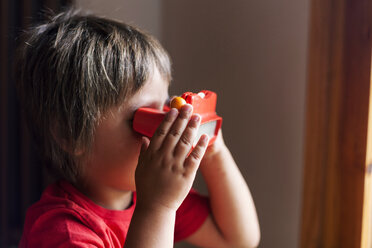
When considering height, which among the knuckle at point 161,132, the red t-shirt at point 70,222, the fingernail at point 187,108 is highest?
the fingernail at point 187,108

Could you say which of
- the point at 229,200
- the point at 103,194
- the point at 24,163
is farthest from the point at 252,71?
the point at 24,163

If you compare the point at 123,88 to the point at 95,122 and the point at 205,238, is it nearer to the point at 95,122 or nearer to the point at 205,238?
the point at 95,122

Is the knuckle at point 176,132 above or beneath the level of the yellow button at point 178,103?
beneath

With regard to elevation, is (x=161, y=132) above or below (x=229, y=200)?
above

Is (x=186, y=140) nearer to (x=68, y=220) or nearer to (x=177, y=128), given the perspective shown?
(x=177, y=128)

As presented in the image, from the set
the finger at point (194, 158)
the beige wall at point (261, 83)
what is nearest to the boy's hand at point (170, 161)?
the finger at point (194, 158)

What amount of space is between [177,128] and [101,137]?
17cm

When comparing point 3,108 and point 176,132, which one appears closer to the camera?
point 176,132

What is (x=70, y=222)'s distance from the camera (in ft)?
1.97

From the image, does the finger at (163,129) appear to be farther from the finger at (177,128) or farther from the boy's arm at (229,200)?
the boy's arm at (229,200)

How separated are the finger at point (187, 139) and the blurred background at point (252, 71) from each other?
287 mm

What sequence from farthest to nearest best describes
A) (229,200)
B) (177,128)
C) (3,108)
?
(3,108) < (229,200) < (177,128)

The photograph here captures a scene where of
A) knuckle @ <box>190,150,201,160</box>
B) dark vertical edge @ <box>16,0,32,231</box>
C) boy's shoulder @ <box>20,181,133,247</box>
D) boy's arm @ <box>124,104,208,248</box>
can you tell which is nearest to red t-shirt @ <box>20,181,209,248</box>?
boy's shoulder @ <box>20,181,133,247</box>

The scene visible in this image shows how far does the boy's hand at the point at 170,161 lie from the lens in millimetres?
509
